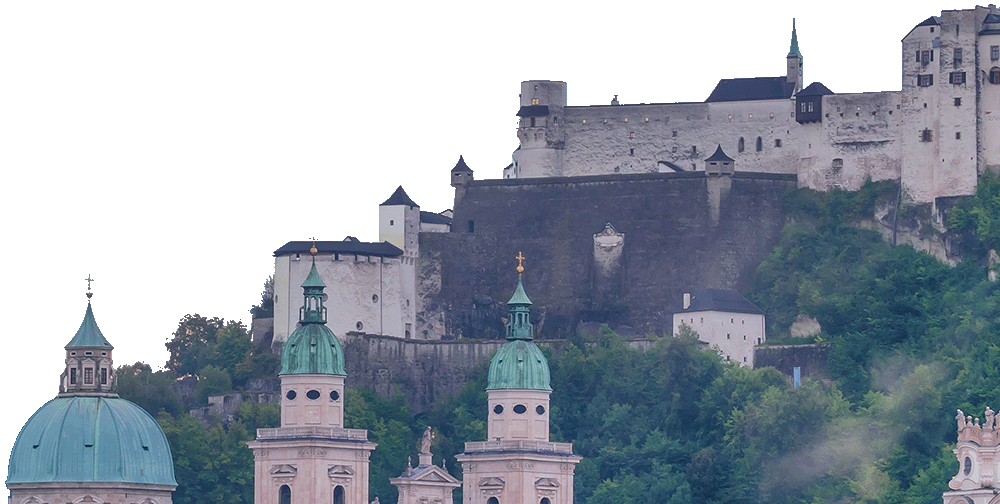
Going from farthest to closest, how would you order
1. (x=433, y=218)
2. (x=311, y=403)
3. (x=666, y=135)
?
(x=666, y=135) → (x=433, y=218) → (x=311, y=403)

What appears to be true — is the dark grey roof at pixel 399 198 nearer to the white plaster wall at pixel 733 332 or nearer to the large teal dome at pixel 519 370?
the white plaster wall at pixel 733 332

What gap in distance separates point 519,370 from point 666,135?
130ft

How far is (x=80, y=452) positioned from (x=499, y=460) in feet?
42.6

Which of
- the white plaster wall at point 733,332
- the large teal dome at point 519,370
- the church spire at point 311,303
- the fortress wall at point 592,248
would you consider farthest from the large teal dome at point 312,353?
the fortress wall at point 592,248

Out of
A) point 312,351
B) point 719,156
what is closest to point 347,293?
point 719,156

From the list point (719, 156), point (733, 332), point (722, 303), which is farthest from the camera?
point (719, 156)

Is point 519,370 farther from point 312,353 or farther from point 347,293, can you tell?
point 347,293

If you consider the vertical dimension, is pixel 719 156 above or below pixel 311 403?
above

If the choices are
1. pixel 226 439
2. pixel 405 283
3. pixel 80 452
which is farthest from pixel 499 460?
pixel 405 283

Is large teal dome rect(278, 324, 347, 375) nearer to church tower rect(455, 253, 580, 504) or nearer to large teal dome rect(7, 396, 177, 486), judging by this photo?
church tower rect(455, 253, 580, 504)

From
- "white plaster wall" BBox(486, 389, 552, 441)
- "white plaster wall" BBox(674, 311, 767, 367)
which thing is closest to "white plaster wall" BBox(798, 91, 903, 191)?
"white plaster wall" BBox(674, 311, 767, 367)

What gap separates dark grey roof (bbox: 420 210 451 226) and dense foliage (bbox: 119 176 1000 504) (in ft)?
31.4

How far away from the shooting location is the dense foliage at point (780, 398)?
424 ft

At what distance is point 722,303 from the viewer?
145 metres
